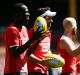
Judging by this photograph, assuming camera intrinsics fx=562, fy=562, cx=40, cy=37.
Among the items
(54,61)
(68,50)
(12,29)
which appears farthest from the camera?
(68,50)

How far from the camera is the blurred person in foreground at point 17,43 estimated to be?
731 cm

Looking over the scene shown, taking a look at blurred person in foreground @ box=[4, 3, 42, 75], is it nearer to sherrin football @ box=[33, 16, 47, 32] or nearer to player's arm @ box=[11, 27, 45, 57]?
player's arm @ box=[11, 27, 45, 57]

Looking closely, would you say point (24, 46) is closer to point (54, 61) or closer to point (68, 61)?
point (54, 61)

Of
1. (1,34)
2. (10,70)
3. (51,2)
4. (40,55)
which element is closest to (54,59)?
(40,55)

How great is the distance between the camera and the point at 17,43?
24.2 feet

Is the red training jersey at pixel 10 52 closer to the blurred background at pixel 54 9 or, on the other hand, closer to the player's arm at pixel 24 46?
the player's arm at pixel 24 46

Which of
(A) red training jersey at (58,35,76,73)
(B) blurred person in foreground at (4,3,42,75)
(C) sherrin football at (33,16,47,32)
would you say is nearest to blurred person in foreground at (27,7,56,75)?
(C) sherrin football at (33,16,47,32)

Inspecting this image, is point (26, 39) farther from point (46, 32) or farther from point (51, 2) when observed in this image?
point (51, 2)

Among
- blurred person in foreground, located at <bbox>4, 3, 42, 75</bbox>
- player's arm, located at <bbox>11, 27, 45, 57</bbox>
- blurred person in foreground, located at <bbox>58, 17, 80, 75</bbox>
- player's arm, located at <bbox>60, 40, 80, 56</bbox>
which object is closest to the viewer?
player's arm, located at <bbox>11, 27, 45, 57</bbox>

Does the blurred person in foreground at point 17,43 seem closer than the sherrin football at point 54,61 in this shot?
Yes

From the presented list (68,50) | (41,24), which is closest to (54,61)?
(68,50)

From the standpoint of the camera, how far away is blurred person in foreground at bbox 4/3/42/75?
731 cm

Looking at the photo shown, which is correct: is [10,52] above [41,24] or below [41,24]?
below

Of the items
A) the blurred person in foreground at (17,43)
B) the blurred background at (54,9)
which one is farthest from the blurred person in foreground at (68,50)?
the blurred background at (54,9)
